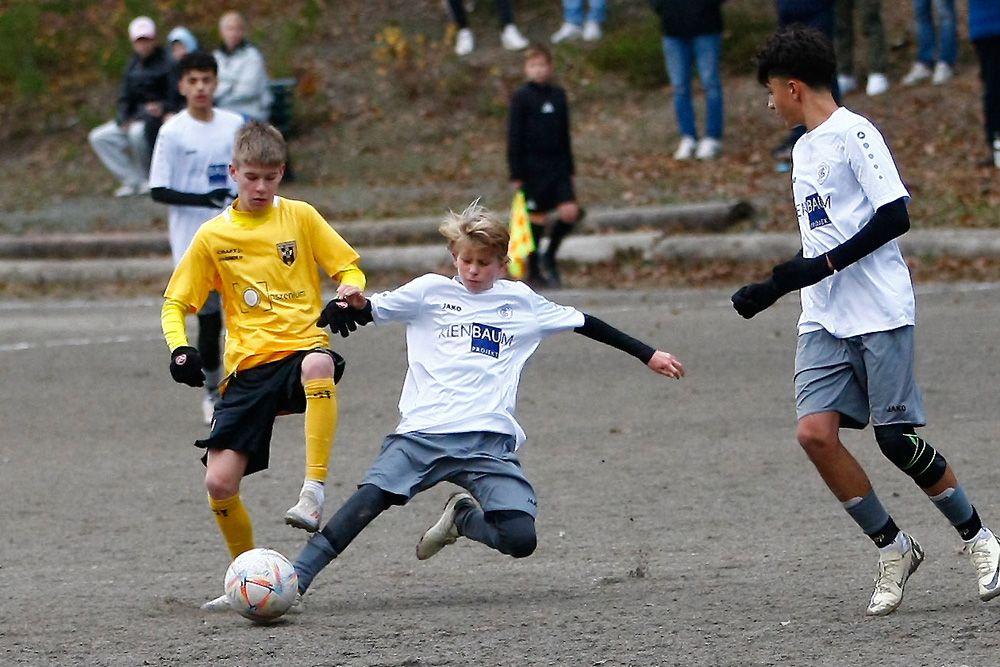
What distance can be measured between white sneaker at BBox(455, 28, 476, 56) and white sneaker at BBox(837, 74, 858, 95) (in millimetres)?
5136

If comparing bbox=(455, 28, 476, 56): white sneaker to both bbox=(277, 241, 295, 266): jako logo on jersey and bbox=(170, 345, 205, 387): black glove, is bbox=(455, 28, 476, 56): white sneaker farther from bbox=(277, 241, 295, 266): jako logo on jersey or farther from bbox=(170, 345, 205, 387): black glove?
bbox=(170, 345, 205, 387): black glove

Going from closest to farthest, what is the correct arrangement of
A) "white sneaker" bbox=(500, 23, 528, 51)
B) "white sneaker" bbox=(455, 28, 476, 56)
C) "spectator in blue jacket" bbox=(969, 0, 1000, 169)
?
"spectator in blue jacket" bbox=(969, 0, 1000, 169) < "white sneaker" bbox=(500, 23, 528, 51) < "white sneaker" bbox=(455, 28, 476, 56)

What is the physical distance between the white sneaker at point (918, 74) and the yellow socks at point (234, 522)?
13494mm

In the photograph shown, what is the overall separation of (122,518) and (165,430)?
2146 mm

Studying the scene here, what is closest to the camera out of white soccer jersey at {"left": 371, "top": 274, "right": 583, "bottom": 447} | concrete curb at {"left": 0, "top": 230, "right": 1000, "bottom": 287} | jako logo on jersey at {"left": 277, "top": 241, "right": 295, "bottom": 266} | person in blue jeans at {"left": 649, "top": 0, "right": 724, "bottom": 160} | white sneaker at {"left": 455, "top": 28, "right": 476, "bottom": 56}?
white soccer jersey at {"left": 371, "top": 274, "right": 583, "bottom": 447}

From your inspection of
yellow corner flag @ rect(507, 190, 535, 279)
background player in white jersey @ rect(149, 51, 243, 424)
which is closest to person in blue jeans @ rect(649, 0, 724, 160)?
yellow corner flag @ rect(507, 190, 535, 279)

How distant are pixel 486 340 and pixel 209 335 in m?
4.16

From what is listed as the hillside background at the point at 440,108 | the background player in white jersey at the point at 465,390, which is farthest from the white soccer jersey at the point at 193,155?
the hillside background at the point at 440,108

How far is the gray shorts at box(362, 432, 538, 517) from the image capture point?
5.59 meters

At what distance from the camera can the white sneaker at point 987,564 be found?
5203 mm

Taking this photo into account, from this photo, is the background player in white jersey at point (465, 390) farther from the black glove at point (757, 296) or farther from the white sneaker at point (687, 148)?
the white sneaker at point (687, 148)

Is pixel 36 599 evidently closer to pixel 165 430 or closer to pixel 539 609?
pixel 539 609

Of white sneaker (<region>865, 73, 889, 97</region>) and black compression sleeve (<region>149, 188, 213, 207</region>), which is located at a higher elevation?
black compression sleeve (<region>149, 188, 213, 207</region>)

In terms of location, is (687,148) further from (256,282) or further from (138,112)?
(256,282)
